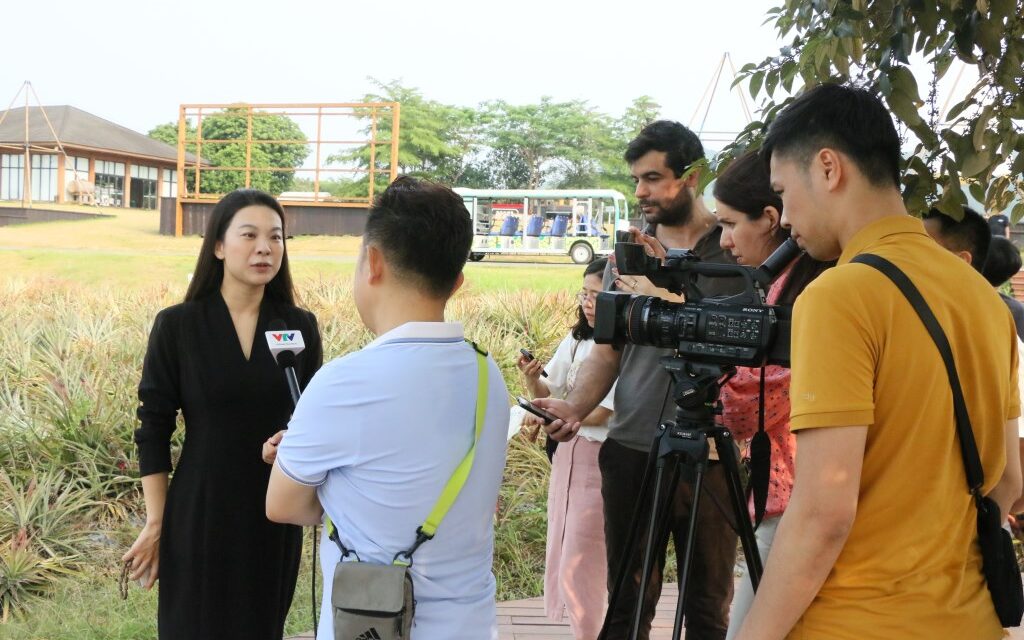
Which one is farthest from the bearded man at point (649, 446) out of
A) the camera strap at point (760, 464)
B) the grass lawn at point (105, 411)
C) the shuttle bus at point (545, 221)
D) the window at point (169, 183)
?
the window at point (169, 183)

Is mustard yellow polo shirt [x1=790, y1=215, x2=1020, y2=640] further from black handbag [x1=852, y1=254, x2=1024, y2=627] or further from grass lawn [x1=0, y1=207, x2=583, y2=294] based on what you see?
grass lawn [x1=0, y1=207, x2=583, y2=294]

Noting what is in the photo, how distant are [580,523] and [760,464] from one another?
5.48 feet

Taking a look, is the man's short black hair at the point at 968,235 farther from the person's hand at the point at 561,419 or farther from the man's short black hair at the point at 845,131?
the man's short black hair at the point at 845,131

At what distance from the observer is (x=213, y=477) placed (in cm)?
266

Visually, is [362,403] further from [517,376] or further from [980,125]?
[517,376]

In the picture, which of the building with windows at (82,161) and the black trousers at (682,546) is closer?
the black trousers at (682,546)

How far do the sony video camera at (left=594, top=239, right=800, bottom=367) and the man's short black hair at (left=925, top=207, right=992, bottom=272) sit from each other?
1.31 m

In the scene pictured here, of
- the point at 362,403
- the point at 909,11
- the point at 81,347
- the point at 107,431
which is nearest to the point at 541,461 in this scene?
the point at 107,431

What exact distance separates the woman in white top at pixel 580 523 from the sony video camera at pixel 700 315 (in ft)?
4.08

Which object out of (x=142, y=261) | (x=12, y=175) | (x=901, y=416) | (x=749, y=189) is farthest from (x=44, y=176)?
(x=901, y=416)

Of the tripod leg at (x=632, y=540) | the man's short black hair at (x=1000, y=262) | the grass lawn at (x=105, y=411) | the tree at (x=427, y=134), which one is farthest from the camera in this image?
the tree at (x=427, y=134)

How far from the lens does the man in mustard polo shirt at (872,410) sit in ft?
4.57

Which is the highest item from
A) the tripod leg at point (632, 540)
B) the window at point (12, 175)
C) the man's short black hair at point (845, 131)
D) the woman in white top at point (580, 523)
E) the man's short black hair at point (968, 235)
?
the window at point (12, 175)

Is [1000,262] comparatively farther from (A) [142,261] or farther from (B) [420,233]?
(A) [142,261]
